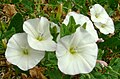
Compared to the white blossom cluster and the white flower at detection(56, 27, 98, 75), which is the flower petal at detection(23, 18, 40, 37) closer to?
the white blossom cluster

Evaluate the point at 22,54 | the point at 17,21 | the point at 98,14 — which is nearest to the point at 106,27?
the point at 98,14

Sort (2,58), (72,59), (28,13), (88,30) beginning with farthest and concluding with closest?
(28,13) → (2,58) → (88,30) → (72,59)

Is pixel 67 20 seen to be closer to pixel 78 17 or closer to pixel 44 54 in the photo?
pixel 78 17

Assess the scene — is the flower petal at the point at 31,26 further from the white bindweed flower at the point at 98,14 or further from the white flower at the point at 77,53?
the white bindweed flower at the point at 98,14

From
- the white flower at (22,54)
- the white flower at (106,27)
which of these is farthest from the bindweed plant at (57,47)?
the white flower at (106,27)

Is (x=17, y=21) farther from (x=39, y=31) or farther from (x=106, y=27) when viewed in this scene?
(x=106, y=27)

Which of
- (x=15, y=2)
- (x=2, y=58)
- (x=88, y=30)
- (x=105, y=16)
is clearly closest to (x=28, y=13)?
(x=15, y=2)

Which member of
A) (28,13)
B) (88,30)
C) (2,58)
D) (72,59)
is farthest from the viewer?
(28,13)
